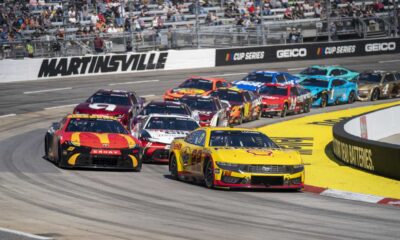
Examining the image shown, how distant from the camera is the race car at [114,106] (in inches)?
1110

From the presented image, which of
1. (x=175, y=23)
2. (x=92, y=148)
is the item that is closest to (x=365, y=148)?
(x=92, y=148)

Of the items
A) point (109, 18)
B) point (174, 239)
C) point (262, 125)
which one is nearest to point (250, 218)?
point (174, 239)

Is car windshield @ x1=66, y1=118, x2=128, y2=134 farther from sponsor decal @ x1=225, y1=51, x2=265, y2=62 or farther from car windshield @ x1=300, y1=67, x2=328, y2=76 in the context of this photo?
sponsor decal @ x1=225, y1=51, x2=265, y2=62

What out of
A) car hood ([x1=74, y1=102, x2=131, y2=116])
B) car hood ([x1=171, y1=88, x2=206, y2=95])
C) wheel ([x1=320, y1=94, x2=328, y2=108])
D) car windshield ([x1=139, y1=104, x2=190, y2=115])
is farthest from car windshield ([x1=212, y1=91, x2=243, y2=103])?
wheel ([x1=320, y1=94, x2=328, y2=108])

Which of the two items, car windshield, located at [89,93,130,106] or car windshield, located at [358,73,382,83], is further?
car windshield, located at [358,73,382,83]

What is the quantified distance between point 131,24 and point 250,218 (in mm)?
31982

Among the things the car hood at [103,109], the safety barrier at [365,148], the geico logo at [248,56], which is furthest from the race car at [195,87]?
the geico logo at [248,56]

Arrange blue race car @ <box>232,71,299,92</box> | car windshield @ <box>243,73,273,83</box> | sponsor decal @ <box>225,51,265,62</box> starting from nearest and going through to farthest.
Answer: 1. blue race car @ <box>232,71,299,92</box>
2. car windshield @ <box>243,73,273,83</box>
3. sponsor decal @ <box>225,51,265,62</box>

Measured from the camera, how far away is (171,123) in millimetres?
23922

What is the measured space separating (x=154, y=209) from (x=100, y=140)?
5.96 m

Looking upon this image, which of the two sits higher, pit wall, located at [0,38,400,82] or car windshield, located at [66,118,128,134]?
car windshield, located at [66,118,128,134]

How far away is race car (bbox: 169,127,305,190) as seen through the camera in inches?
706

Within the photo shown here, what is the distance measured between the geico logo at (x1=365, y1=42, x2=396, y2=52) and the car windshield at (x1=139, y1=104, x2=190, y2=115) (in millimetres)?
31193

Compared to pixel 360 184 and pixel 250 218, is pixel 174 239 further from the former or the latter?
pixel 360 184
